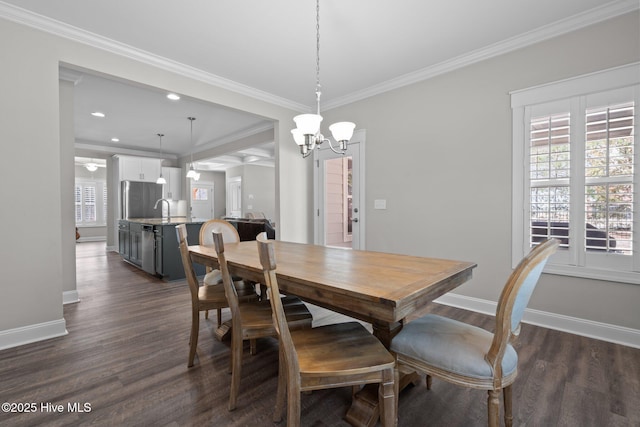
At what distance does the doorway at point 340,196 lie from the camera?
4125 millimetres

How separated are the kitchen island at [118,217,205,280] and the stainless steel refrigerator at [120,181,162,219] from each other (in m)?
1.73

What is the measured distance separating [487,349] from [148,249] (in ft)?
16.6

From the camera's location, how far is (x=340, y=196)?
14.6 ft

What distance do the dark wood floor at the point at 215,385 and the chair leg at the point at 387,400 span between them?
405mm

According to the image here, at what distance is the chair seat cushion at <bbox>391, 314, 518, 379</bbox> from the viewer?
118 cm

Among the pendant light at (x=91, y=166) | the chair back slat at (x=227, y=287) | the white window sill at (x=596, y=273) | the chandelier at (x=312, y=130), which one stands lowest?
the white window sill at (x=596, y=273)

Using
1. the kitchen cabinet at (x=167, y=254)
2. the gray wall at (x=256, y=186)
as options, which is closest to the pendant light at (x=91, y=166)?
the gray wall at (x=256, y=186)

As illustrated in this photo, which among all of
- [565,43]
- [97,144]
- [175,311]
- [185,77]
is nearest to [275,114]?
[185,77]

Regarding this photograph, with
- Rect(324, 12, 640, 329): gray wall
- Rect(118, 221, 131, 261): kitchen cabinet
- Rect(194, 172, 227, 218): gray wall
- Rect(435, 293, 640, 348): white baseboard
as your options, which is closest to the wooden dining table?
Rect(324, 12, 640, 329): gray wall

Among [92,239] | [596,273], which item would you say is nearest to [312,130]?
[596,273]

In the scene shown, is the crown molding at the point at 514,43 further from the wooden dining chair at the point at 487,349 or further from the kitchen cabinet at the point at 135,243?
the kitchen cabinet at the point at 135,243

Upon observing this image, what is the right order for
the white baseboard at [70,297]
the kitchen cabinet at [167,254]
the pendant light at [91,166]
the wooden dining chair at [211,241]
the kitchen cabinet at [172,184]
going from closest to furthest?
the wooden dining chair at [211,241] → the white baseboard at [70,297] → the kitchen cabinet at [167,254] → the kitchen cabinet at [172,184] → the pendant light at [91,166]

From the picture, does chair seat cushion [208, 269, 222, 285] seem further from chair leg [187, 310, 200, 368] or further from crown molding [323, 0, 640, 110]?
crown molding [323, 0, 640, 110]

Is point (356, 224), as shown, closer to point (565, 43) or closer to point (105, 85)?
point (565, 43)
